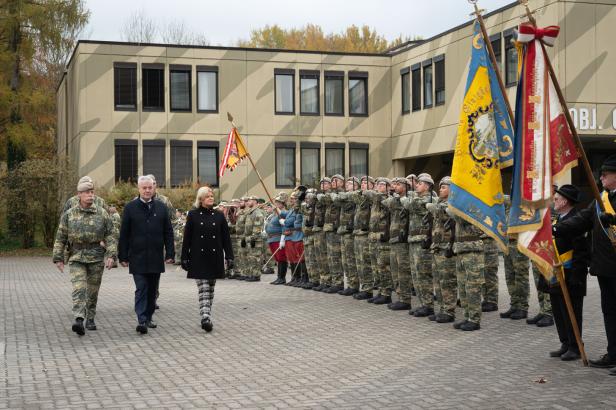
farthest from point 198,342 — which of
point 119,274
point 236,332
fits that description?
point 119,274

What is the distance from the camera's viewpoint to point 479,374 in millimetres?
9211

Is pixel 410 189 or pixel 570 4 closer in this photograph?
pixel 410 189

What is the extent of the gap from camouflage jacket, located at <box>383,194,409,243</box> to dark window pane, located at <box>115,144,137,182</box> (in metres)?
26.8

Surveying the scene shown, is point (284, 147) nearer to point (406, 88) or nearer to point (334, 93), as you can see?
point (334, 93)

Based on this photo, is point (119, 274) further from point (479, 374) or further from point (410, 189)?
point (479, 374)

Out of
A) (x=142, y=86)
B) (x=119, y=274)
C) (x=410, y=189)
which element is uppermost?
(x=142, y=86)

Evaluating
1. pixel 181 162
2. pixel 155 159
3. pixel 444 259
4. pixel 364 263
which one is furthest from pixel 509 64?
pixel 444 259

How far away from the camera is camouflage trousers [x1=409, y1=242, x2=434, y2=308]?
45.9 feet

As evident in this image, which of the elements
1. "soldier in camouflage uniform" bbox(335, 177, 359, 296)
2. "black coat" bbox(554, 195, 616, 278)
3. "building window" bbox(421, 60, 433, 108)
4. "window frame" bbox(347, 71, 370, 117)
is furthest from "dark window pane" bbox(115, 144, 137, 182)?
"black coat" bbox(554, 195, 616, 278)

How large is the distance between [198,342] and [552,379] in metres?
4.76

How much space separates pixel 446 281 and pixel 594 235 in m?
4.09

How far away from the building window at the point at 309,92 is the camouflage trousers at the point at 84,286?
30.9 meters

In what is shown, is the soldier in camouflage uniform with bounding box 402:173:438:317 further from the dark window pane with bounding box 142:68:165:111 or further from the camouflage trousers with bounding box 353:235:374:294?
the dark window pane with bounding box 142:68:165:111

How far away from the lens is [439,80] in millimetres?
38438
